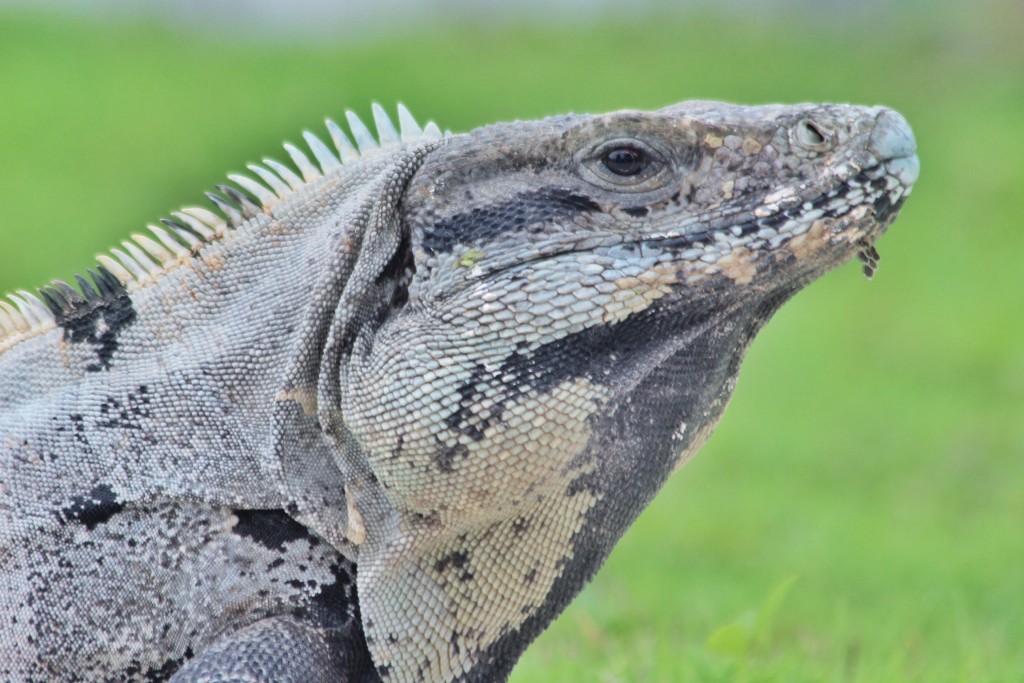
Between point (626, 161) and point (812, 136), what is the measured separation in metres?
0.46

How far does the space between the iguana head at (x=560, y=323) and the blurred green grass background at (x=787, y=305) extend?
166 cm

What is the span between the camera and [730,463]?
994 centimetres

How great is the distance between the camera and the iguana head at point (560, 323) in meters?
3.46

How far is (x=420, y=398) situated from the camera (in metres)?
3.48

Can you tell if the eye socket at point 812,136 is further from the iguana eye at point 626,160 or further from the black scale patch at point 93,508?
the black scale patch at point 93,508

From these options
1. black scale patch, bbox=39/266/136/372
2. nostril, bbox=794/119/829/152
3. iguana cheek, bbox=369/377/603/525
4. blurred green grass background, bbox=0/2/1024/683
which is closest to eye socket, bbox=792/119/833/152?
nostril, bbox=794/119/829/152

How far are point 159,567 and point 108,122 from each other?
13472 mm

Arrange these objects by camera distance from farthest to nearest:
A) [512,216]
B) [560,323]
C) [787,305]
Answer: [787,305] < [512,216] < [560,323]

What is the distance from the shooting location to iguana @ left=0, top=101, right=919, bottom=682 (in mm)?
3475

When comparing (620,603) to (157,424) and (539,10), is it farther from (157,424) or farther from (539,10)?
(539,10)

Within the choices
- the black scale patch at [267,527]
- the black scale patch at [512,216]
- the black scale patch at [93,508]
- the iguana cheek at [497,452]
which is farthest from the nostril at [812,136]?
the black scale patch at [93,508]

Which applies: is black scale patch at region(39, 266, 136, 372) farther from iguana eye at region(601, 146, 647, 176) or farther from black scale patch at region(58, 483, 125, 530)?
iguana eye at region(601, 146, 647, 176)

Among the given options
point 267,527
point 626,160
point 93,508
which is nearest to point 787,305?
point 626,160

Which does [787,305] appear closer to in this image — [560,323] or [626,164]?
[626,164]
